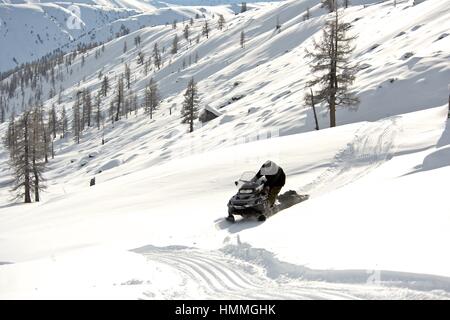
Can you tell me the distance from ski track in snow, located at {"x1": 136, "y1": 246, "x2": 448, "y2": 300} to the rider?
457 centimetres

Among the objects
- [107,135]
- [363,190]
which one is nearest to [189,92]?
[107,135]

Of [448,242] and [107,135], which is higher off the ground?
[107,135]

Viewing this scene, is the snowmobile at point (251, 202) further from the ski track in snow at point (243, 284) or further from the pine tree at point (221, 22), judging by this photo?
the pine tree at point (221, 22)

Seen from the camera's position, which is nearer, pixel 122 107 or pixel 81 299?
pixel 81 299

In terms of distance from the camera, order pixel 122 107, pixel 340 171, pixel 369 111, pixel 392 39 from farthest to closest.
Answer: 1. pixel 122 107
2. pixel 392 39
3. pixel 369 111
4. pixel 340 171

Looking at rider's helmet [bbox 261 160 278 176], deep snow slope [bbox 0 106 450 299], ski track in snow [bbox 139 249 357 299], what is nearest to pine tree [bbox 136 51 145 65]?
deep snow slope [bbox 0 106 450 299]

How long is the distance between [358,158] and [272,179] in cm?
792

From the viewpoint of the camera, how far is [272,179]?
15.5 m

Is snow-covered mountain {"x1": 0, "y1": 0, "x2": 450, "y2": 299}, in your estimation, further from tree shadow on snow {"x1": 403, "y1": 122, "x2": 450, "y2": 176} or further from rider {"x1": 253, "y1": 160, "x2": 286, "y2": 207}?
rider {"x1": 253, "y1": 160, "x2": 286, "y2": 207}

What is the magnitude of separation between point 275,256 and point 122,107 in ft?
390
